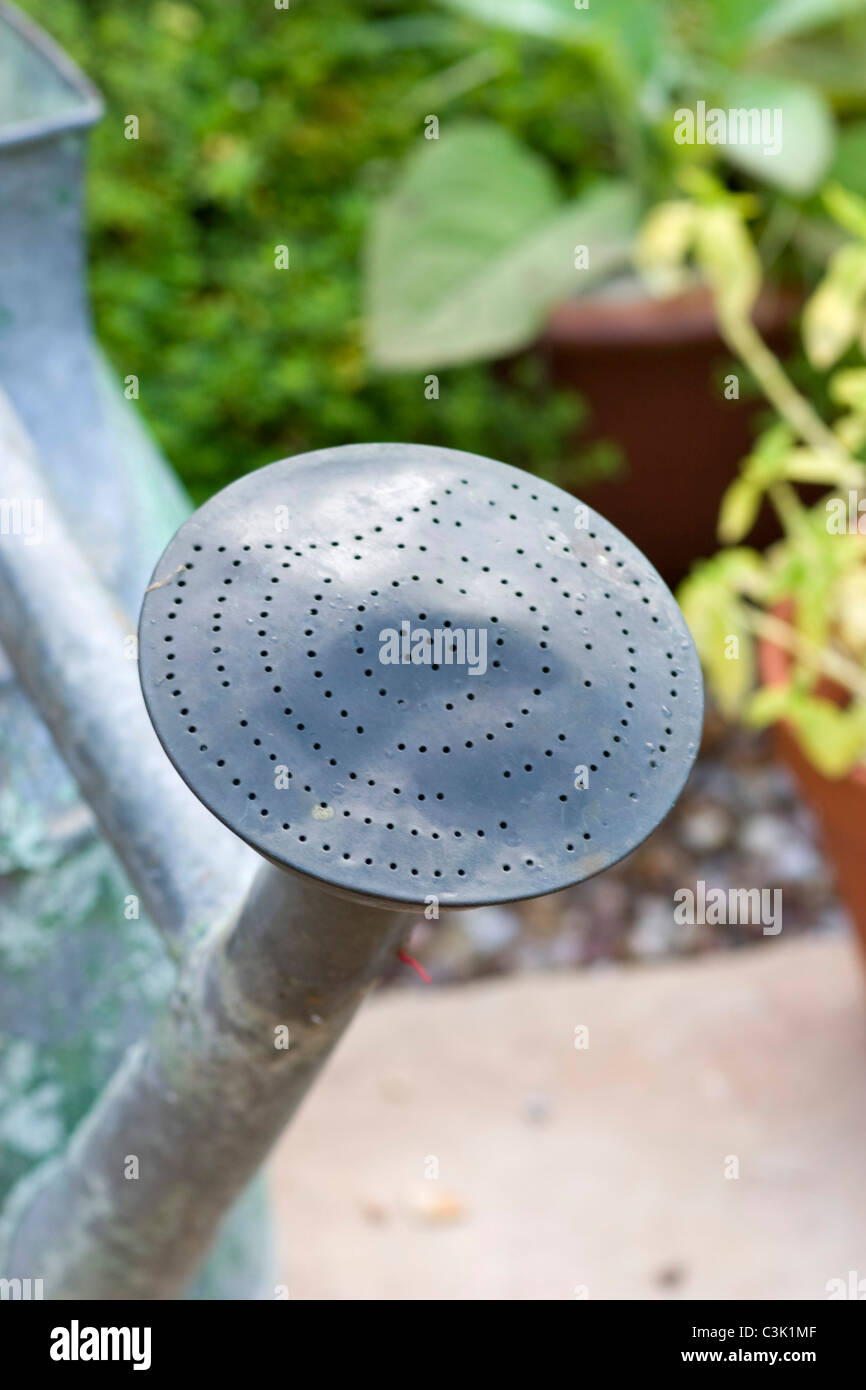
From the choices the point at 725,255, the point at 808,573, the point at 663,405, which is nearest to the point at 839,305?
the point at 725,255

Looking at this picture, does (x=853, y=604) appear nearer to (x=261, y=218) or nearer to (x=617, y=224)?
(x=617, y=224)

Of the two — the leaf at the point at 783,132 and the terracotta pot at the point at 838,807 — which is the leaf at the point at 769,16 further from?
the terracotta pot at the point at 838,807

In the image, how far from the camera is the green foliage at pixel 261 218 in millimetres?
2193

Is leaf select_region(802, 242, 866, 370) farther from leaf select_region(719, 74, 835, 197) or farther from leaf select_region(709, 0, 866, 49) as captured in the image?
leaf select_region(709, 0, 866, 49)

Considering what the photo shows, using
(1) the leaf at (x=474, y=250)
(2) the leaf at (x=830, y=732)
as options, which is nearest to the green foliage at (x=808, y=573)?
(2) the leaf at (x=830, y=732)

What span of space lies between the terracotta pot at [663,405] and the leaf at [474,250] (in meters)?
0.09

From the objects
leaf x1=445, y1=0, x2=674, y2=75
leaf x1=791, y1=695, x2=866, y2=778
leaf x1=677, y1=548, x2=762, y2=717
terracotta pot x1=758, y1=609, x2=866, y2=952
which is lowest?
terracotta pot x1=758, y1=609, x2=866, y2=952

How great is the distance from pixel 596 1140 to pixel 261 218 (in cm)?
150

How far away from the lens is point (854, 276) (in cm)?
143

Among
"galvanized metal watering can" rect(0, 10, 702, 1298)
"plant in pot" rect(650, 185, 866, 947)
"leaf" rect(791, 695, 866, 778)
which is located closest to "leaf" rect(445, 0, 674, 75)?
"plant in pot" rect(650, 185, 866, 947)

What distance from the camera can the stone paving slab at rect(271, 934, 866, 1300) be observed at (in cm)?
148

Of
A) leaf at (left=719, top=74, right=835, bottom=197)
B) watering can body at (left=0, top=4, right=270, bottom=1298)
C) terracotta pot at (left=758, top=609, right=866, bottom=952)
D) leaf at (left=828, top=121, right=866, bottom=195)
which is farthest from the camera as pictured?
leaf at (left=828, top=121, right=866, bottom=195)

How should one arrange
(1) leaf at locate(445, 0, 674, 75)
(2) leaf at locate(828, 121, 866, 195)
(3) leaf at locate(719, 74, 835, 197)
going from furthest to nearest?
(2) leaf at locate(828, 121, 866, 195) < (1) leaf at locate(445, 0, 674, 75) < (3) leaf at locate(719, 74, 835, 197)

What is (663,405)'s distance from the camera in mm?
2338
